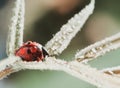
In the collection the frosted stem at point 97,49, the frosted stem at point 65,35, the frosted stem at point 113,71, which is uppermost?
the frosted stem at point 65,35

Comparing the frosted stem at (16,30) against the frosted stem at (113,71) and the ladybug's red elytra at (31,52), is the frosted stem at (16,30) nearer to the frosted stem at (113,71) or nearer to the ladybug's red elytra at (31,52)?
the ladybug's red elytra at (31,52)

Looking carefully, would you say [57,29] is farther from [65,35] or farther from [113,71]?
[113,71]

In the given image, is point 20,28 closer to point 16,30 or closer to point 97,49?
point 16,30

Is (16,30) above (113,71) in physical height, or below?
above

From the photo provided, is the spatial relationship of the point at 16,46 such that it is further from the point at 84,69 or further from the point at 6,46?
the point at 84,69

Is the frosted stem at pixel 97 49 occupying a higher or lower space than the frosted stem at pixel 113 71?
higher

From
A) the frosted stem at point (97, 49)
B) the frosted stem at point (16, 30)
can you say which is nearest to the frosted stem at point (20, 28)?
the frosted stem at point (16, 30)

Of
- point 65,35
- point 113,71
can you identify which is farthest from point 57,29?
point 113,71
